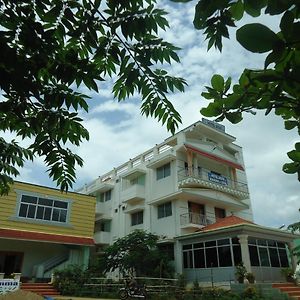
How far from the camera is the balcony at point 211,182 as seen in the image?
22.0m

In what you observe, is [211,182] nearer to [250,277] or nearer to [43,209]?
[250,277]

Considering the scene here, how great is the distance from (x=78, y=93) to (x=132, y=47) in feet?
2.70

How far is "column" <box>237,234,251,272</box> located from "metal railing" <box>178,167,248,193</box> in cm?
607

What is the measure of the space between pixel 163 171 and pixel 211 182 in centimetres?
360

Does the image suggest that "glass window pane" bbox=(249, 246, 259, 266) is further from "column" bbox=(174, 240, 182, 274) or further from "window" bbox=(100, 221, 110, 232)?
"window" bbox=(100, 221, 110, 232)

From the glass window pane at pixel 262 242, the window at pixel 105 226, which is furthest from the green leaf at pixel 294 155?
the window at pixel 105 226

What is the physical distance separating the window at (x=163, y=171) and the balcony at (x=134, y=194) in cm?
168

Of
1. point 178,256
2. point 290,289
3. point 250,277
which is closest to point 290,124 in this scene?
point 250,277

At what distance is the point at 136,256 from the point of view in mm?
19312

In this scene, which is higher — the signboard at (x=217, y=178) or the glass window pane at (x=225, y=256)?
the signboard at (x=217, y=178)

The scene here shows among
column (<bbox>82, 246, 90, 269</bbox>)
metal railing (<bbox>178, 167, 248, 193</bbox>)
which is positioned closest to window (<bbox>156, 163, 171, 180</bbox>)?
metal railing (<bbox>178, 167, 248, 193</bbox>)

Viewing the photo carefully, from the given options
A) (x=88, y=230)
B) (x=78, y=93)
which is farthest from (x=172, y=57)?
(x=88, y=230)

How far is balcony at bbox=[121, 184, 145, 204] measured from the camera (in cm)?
2464

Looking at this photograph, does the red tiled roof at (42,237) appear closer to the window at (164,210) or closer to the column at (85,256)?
the column at (85,256)
